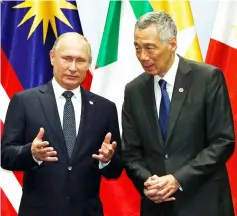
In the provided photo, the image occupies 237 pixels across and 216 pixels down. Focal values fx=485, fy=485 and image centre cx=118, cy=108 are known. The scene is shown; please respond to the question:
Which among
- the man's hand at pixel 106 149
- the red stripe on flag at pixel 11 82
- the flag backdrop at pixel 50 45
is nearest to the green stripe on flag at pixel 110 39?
the flag backdrop at pixel 50 45

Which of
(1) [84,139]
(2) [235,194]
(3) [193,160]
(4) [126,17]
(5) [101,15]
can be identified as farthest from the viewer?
(5) [101,15]

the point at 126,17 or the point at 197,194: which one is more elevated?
the point at 126,17

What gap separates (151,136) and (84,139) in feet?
1.04

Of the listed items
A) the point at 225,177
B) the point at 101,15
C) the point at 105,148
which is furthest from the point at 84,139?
the point at 101,15

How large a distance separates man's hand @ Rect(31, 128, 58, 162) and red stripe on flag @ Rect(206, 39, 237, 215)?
1441 millimetres

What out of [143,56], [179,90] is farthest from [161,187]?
[143,56]

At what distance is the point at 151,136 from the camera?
2.22m

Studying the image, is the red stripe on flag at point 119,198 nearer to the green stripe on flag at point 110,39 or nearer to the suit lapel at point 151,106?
the green stripe on flag at point 110,39

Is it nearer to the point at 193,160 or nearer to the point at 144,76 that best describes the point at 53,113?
the point at 144,76

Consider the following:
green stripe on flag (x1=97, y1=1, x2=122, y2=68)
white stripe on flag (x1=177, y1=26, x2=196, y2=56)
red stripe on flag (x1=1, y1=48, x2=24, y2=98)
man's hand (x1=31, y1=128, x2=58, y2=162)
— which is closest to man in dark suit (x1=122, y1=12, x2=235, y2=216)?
man's hand (x1=31, y1=128, x2=58, y2=162)

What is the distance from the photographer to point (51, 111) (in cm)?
229

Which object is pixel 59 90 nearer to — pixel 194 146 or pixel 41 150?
pixel 41 150

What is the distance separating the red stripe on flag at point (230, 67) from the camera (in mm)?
3088

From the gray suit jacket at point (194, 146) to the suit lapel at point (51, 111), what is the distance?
36 centimetres
